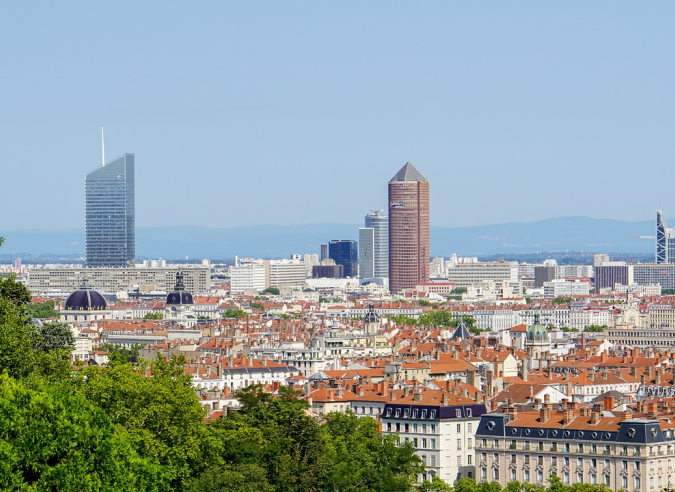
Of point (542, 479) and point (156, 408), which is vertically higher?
point (156, 408)

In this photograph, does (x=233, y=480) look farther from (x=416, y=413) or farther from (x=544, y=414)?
(x=416, y=413)

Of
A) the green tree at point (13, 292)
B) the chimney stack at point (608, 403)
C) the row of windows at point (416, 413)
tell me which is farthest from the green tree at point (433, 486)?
the green tree at point (13, 292)

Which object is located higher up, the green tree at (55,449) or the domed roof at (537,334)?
the green tree at (55,449)

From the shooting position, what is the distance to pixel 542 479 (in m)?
61.8

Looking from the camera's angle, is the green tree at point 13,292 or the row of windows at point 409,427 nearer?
the green tree at point 13,292

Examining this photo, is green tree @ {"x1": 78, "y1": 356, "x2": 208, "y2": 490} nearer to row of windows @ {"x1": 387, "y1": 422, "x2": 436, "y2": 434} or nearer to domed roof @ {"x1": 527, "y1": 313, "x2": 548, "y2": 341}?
row of windows @ {"x1": 387, "y1": 422, "x2": 436, "y2": 434}

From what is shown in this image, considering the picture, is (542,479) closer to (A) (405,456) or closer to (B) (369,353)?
(A) (405,456)

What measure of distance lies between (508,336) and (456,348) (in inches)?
1223

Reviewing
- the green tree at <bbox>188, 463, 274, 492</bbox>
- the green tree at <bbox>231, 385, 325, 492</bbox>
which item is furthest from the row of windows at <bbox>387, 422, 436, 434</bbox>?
the green tree at <bbox>188, 463, 274, 492</bbox>

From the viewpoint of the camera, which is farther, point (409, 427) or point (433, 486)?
point (409, 427)

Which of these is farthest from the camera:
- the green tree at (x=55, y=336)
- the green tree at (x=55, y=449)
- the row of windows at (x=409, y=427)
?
the green tree at (x=55, y=336)

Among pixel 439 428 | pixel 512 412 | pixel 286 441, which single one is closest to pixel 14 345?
pixel 286 441

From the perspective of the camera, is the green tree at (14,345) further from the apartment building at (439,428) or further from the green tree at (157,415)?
the apartment building at (439,428)

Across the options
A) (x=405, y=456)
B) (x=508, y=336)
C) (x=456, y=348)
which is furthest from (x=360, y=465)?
(x=508, y=336)
